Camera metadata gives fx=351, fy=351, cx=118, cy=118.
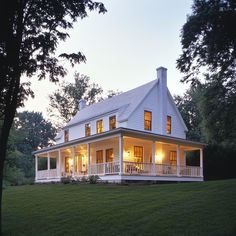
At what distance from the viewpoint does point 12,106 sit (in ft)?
34.8

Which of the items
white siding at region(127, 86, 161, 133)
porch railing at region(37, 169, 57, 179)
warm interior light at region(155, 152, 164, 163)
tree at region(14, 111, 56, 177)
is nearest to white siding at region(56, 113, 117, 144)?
white siding at region(127, 86, 161, 133)

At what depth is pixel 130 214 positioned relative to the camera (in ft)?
36.1

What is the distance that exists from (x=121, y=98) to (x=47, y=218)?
19279 millimetres

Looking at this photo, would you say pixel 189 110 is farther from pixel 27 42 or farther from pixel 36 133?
pixel 27 42

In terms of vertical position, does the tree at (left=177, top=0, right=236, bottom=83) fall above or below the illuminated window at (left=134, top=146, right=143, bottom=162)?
above

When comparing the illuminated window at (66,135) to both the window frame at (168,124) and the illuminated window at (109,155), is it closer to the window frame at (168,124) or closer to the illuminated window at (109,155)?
the illuminated window at (109,155)

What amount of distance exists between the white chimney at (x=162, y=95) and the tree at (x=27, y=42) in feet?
54.0

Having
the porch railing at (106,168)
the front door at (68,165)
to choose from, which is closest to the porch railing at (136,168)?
the porch railing at (106,168)

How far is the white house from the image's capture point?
900 inches

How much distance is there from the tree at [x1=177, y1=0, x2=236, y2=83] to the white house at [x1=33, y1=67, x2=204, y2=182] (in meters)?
8.17

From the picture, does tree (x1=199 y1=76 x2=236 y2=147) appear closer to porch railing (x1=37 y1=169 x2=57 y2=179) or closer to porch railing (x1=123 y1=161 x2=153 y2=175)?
porch railing (x1=123 y1=161 x2=153 y2=175)

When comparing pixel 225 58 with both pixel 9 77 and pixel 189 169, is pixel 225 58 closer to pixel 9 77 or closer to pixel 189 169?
pixel 9 77

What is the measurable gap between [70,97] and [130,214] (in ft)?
146

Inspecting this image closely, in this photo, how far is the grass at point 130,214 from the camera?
930 centimetres
